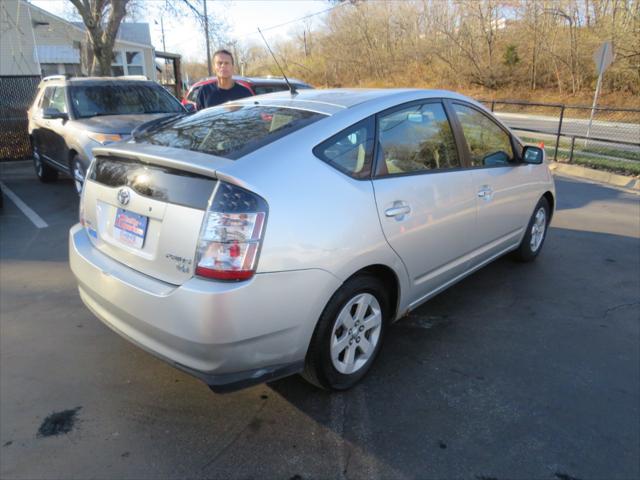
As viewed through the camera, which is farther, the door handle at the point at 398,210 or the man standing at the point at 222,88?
the man standing at the point at 222,88

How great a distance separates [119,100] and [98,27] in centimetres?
768

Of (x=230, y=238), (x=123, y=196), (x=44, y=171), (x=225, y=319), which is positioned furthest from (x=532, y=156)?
(x=44, y=171)

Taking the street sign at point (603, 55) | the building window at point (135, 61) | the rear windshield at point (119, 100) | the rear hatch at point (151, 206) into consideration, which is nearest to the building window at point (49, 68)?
the building window at point (135, 61)

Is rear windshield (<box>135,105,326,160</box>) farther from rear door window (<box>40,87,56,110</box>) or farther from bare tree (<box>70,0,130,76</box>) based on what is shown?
bare tree (<box>70,0,130,76</box>)

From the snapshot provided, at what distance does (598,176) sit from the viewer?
9.41 meters

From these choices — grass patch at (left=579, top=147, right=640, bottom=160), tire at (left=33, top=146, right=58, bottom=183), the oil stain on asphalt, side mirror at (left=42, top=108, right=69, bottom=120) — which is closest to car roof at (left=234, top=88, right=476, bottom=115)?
the oil stain on asphalt

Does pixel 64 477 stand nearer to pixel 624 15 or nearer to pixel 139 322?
pixel 139 322

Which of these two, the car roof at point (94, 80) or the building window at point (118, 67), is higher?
the building window at point (118, 67)

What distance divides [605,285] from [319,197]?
3321 mm

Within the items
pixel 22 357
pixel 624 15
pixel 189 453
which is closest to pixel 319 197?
pixel 189 453

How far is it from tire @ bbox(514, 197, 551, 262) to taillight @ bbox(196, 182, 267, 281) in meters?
3.27

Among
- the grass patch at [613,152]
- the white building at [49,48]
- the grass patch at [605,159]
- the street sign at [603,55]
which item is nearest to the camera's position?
the grass patch at [605,159]

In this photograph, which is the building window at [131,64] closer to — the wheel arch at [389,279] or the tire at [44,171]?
the tire at [44,171]

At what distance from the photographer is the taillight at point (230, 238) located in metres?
2.15
